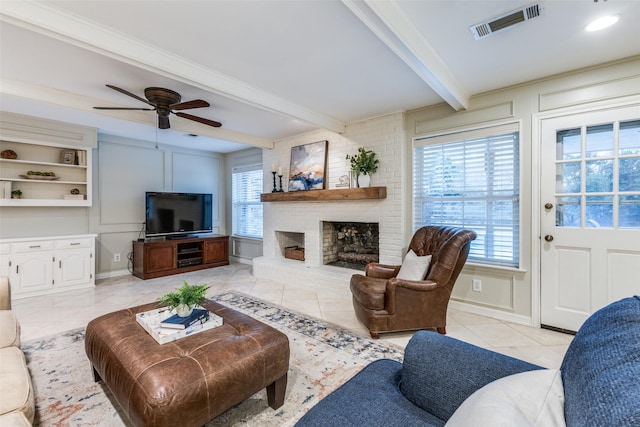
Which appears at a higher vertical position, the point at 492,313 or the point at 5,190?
the point at 5,190

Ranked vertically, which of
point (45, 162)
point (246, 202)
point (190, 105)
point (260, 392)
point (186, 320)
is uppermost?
point (190, 105)

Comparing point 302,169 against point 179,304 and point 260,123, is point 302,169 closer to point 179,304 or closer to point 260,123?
point 260,123

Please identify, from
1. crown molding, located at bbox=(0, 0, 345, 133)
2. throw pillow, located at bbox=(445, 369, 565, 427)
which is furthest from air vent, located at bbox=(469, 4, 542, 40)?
throw pillow, located at bbox=(445, 369, 565, 427)

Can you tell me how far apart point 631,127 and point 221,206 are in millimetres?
6457

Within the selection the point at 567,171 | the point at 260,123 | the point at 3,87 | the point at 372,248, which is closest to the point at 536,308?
the point at 567,171

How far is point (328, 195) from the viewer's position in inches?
162

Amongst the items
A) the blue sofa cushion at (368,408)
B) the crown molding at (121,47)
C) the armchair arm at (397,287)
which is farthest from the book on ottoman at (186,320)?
the crown molding at (121,47)

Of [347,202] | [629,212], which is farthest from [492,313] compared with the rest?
[347,202]

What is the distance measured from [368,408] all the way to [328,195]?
3195mm

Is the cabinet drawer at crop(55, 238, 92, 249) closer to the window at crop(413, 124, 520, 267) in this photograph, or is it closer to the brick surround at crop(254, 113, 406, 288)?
the brick surround at crop(254, 113, 406, 288)

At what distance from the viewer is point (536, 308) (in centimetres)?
287

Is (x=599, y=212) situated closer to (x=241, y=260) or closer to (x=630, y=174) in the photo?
(x=630, y=174)

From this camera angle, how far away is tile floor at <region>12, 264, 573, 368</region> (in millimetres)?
2539

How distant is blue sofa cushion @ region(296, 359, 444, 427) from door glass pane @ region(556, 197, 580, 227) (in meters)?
2.56
